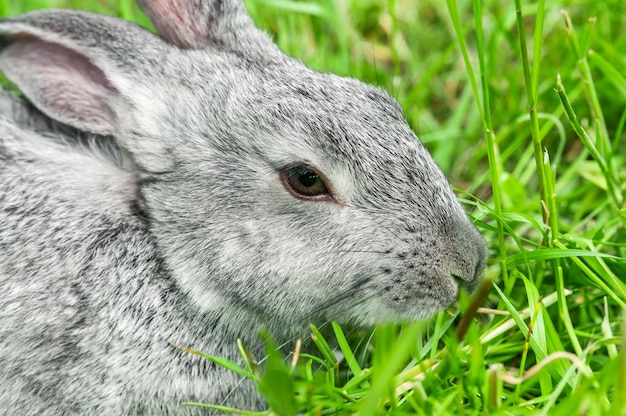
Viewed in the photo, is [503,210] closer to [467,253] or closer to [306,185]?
[467,253]

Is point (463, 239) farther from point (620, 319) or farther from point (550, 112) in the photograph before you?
point (550, 112)

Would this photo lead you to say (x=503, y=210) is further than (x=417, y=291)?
Yes

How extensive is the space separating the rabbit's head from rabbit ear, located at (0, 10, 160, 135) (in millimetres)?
11

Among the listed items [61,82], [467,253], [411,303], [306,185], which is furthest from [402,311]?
[61,82]

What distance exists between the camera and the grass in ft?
10.6

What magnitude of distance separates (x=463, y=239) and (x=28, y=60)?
233 cm

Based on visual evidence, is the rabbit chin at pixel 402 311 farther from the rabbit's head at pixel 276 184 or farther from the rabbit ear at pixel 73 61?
the rabbit ear at pixel 73 61

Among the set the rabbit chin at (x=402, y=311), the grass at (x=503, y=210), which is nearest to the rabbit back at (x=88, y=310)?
the grass at (x=503, y=210)

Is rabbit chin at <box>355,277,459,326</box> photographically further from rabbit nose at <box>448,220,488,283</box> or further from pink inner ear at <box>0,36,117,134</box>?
pink inner ear at <box>0,36,117,134</box>

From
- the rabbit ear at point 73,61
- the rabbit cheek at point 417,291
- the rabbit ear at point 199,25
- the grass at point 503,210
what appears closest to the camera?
the grass at point 503,210

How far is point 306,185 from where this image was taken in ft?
12.0

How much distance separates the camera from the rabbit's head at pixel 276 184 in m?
3.60

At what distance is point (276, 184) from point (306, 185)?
0.13 meters

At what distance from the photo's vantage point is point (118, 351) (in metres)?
3.78
